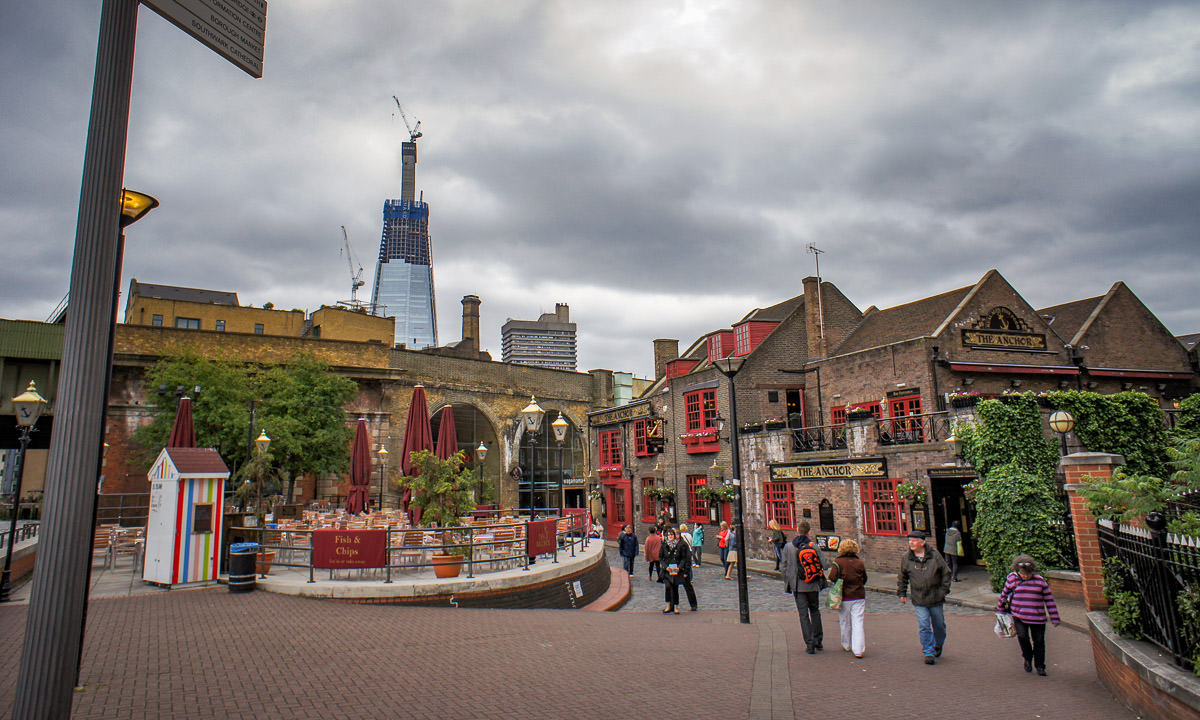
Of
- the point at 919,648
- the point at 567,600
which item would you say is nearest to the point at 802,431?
the point at 567,600

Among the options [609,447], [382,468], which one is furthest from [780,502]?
[382,468]

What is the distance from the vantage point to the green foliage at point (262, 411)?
96.3 ft

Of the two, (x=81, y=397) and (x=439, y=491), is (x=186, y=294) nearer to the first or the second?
(x=439, y=491)

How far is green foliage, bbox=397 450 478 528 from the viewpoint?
49.3ft

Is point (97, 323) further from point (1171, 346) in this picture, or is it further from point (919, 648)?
point (1171, 346)

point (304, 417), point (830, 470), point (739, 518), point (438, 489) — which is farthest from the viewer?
point (304, 417)

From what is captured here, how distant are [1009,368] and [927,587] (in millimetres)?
16966

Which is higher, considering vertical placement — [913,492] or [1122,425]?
[1122,425]

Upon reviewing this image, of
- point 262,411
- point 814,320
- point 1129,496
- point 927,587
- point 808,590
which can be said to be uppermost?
point 814,320

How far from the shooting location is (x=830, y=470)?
22.4 meters

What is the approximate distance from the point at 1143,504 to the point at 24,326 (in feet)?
124

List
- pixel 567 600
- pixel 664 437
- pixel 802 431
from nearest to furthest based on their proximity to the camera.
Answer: pixel 567 600, pixel 802 431, pixel 664 437

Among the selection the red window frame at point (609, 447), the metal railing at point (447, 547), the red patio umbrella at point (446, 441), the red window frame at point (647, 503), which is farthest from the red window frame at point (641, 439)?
the metal railing at point (447, 547)

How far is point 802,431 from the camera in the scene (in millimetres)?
24125
